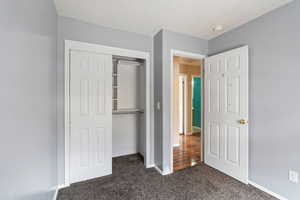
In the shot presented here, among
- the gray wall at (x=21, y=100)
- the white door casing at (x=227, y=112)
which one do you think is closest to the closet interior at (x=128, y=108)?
Result: the white door casing at (x=227, y=112)

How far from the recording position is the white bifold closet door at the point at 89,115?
200cm

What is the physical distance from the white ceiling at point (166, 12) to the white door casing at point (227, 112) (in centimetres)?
49

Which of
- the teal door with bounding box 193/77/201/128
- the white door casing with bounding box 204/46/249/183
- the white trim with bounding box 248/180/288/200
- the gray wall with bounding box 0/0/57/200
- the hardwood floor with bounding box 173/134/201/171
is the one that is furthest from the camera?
the teal door with bounding box 193/77/201/128

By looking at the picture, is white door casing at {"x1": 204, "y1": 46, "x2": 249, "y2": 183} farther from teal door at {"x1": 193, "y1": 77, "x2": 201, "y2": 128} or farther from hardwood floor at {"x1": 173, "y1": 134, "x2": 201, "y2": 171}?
teal door at {"x1": 193, "y1": 77, "x2": 201, "y2": 128}

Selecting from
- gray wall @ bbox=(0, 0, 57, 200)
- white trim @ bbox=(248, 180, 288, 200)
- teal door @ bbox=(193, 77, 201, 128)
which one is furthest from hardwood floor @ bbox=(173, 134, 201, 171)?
gray wall @ bbox=(0, 0, 57, 200)

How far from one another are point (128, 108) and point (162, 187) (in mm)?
1689

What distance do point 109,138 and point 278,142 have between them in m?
2.40

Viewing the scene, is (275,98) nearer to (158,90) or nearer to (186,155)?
(158,90)

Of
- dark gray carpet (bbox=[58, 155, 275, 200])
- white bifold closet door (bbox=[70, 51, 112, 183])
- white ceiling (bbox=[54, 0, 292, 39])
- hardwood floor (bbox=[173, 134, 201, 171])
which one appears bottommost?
dark gray carpet (bbox=[58, 155, 275, 200])

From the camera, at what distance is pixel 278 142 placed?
1.71m

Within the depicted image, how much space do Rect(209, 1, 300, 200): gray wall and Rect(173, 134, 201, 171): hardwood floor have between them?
1.02m

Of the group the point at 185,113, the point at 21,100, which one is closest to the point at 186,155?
the point at 185,113

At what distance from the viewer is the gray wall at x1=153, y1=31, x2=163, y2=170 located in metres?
2.33

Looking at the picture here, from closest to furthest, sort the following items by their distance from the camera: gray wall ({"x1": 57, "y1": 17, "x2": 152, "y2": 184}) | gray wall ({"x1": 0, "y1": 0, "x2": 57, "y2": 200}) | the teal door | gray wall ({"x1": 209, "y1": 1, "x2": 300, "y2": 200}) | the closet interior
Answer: gray wall ({"x1": 0, "y1": 0, "x2": 57, "y2": 200}) → gray wall ({"x1": 209, "y1": 1, "x2": 300, "y2": 200}) → gray wall ({"x1": 57, "y1": 17, "x2": 152, "y2": 184}) → the closet interior → the teal door
